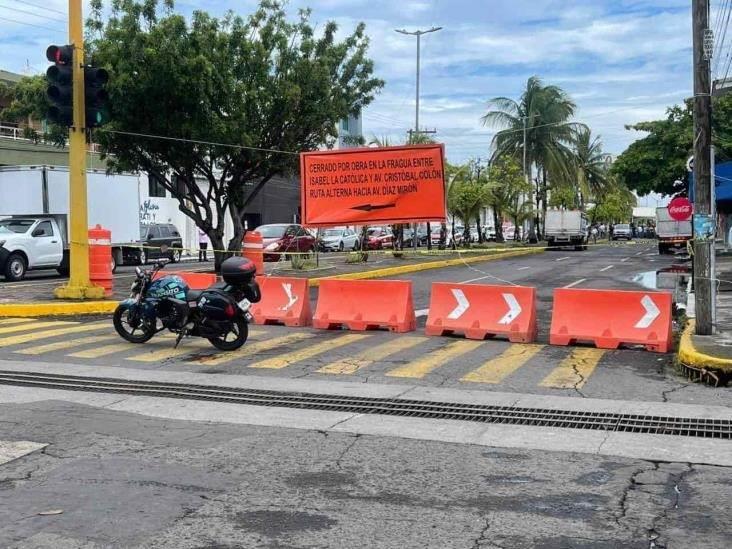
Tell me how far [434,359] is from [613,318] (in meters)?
2.81

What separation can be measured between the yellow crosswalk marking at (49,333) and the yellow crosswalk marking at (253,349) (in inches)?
127

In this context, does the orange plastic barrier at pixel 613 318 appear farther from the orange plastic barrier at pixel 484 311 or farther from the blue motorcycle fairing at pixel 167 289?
the blue motorcycle fairing at pixel 167 289

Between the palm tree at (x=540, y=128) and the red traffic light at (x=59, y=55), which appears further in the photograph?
the palm tree at (x=540, y=128)

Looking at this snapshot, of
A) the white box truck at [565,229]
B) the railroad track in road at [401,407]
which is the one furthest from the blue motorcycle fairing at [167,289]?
the white box truck at [565,229]

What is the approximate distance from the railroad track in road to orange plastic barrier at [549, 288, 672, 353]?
3793 millimetres

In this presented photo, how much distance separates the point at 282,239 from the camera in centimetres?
3256

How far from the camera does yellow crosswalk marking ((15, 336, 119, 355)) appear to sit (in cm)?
1117

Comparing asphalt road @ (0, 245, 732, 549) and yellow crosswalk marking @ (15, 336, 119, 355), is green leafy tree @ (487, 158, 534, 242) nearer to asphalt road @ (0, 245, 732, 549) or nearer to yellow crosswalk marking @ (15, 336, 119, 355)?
yellow crosswalk marking @ (15, 336, 119, 355)

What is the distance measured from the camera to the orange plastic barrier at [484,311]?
39.4 feet

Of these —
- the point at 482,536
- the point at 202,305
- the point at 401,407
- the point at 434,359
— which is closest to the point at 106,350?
the point at 202,305

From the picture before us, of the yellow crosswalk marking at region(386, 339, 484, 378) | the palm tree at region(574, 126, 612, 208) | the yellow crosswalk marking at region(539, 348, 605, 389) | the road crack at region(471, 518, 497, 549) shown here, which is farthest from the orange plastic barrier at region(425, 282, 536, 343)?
the palm tree at region(574, 126, 612, 208)

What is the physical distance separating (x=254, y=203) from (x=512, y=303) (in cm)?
4618

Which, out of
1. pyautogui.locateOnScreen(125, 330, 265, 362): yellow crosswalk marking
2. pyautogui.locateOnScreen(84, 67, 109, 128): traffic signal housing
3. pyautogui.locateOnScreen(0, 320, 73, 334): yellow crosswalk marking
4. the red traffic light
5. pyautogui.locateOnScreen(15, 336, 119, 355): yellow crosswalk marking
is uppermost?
the red traffic light

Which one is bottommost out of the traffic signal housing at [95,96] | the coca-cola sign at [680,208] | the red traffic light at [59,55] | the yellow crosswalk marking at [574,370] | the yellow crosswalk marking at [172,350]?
the yellow crosswalk marking at [574,370]
